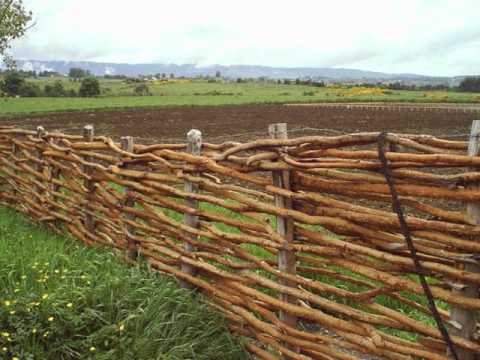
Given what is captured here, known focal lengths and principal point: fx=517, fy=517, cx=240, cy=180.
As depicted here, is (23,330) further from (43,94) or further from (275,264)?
(43,94)

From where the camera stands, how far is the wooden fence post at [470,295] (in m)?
2.24

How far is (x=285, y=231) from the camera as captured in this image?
3.06m

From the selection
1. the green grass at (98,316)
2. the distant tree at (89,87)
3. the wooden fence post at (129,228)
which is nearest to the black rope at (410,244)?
the green grass at (98,316)

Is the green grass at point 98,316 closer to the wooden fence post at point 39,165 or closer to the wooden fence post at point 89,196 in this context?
the wooden fence post at point 89,196

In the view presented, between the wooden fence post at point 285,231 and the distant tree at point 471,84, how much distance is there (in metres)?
Answer: 81.5

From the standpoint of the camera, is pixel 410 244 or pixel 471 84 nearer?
pixel 410 244

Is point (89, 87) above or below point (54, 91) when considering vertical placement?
above

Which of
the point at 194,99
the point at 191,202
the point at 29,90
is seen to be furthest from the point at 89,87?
the point at 191,202

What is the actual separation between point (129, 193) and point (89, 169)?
86cm

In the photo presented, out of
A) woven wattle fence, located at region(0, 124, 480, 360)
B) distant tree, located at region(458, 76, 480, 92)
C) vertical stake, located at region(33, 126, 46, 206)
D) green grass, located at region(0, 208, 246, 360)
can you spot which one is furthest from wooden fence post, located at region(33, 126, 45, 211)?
distant tree, located at region(458, 76, 480, 92)

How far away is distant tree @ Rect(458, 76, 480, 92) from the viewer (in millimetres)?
76688

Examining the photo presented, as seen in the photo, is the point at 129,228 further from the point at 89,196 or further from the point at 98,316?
the point at 98,316

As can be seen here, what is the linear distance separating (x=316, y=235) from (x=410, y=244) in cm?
64

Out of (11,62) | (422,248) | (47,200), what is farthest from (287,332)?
(11,62)
